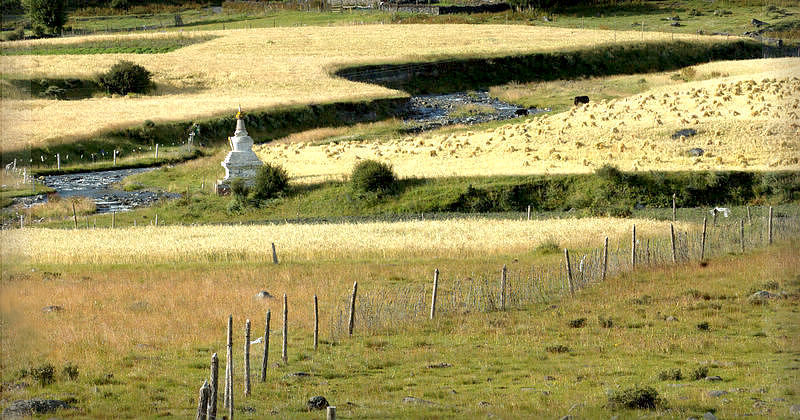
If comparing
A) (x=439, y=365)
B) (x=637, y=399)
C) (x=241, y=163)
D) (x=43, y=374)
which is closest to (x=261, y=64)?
(x=241, y=163)

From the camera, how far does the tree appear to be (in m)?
186

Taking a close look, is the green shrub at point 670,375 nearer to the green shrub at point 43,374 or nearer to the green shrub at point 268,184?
the green shrub at point 43,374

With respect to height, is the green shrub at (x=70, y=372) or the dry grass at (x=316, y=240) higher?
the green shrub at (x=70, y=372)

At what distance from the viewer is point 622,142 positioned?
90.1 meters

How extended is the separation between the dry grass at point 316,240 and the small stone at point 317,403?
87.7ft

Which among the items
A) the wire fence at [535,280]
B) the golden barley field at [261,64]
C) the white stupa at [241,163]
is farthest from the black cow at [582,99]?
the wire fence at [535,280]

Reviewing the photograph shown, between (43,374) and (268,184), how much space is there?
1998 inches

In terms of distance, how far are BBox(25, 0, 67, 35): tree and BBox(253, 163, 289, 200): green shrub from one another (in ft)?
390

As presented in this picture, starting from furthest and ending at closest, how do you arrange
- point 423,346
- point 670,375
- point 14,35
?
point 14,35 → point 423,346 → point 670,375

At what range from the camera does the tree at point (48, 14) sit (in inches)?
7316

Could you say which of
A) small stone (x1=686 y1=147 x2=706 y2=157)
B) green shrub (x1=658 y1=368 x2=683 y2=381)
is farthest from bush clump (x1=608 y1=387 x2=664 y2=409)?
small stone (x1=686 y1=147 x2=706 y2=157)

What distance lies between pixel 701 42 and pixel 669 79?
84.6 feet

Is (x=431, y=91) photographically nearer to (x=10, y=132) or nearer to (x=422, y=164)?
(x=422, y=164)

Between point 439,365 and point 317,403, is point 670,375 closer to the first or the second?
point 439,365
